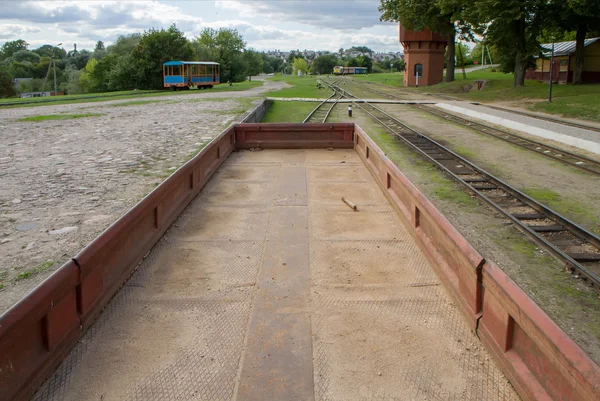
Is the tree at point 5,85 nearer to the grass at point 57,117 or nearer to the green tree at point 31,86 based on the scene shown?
the green tree at point 31,86

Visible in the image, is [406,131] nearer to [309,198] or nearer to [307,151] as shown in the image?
[307,151]

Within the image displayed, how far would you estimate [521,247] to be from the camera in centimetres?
671

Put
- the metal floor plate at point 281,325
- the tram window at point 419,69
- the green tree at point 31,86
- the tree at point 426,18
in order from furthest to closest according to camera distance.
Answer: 1. the green tree at point 31,86
2. the tram window at point 419,69
3. the tree at point 426,18
4. the metal floor plate at point 281,325

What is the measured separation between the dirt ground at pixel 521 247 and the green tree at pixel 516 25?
67.0ft

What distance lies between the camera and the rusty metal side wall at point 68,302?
3277 millimetres

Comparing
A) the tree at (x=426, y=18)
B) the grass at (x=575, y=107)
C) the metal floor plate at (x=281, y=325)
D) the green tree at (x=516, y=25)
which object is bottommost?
the metal floor plate at (x=281, y=325)

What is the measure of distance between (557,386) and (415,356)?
1.12 m

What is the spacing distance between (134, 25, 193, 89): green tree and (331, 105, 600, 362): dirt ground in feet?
157

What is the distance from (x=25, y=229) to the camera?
20.5ft

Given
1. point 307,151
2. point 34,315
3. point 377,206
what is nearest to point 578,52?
point 307,151

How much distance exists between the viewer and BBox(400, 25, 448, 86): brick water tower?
58375 mm

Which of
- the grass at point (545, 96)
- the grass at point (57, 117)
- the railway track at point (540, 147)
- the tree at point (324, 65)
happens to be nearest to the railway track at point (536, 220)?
the railway track at point (540, 147)

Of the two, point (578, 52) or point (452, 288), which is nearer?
point (452, 288)

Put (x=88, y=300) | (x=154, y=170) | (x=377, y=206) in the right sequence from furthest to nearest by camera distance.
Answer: (x=154, y=170), (x=377, y=206), (x=88, y=300)
